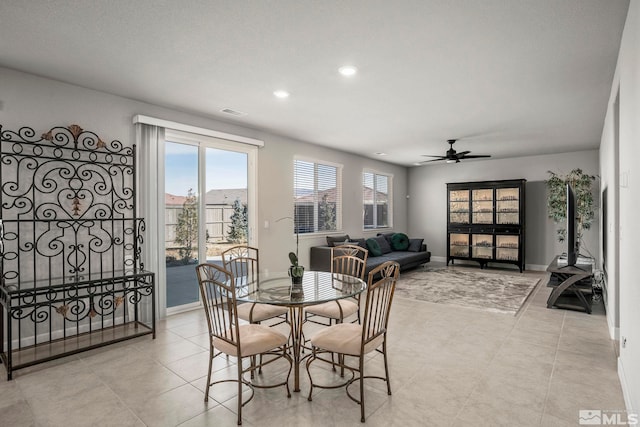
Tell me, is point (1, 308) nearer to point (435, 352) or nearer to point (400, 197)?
point (435, 352)

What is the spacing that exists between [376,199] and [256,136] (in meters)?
4.11

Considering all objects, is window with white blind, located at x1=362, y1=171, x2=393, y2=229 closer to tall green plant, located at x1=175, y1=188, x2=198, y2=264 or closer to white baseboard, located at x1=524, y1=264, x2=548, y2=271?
white baseboard, located at x1=524, y1=264, x2=548, y2=271

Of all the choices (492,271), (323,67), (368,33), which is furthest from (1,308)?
(492,271)

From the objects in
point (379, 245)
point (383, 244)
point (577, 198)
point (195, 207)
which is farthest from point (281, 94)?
point (577, 198)

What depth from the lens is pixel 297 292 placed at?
2.72m

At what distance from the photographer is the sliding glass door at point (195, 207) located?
4566 millimetres

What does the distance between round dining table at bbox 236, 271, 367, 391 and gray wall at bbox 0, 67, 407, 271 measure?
93.2 inches

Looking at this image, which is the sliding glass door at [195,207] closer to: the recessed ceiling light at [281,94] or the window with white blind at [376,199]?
the recessed ceiling light at [281,94]

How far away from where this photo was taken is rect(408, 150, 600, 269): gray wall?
24.8ft

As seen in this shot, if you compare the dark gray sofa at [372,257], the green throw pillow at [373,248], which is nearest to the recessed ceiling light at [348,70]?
the dark gray sofa at [372,257]

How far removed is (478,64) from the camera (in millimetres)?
3137

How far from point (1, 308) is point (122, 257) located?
1.10 metres

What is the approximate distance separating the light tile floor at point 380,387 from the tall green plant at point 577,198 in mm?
4015

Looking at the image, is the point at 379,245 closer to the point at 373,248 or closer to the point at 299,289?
the point at 373,248
